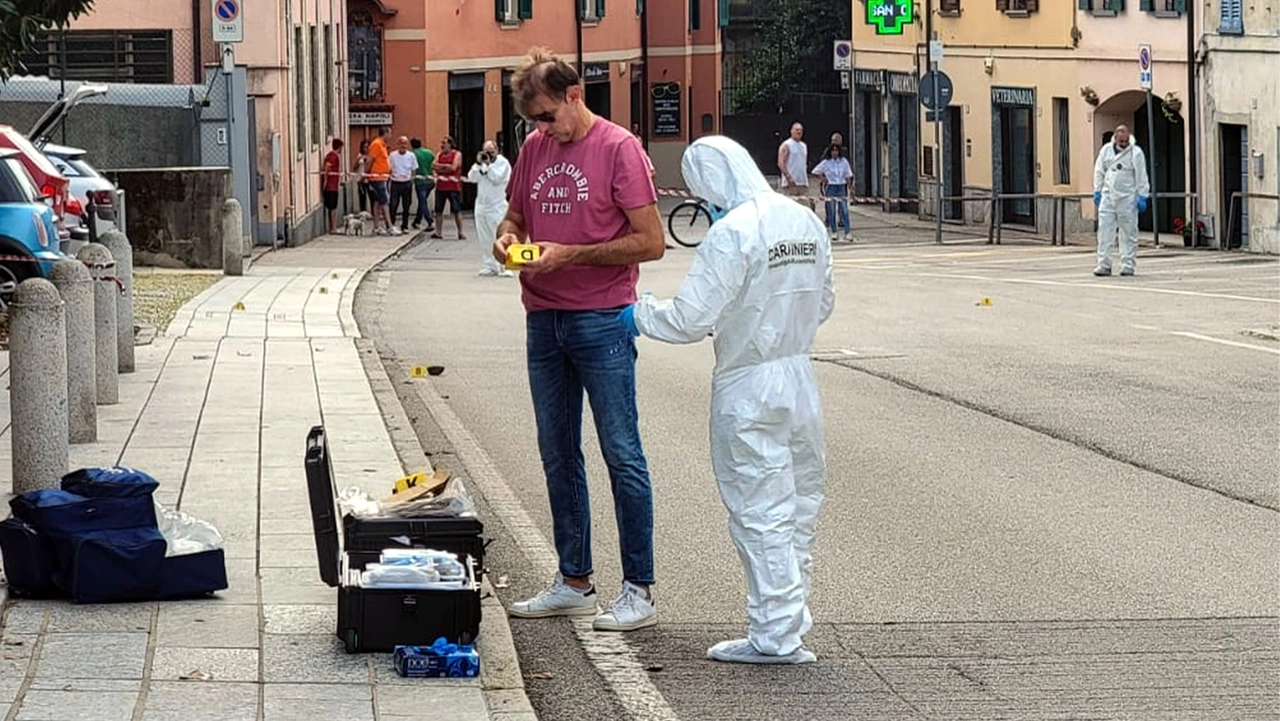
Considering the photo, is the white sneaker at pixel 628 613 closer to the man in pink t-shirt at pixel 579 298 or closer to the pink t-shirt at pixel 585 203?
the man in pink t-shirt at pixel 579 298

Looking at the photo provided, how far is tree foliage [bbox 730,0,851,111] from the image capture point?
66812 millimetres

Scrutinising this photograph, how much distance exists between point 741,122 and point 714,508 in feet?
189

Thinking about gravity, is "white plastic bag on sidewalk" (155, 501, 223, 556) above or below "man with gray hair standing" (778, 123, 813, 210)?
below

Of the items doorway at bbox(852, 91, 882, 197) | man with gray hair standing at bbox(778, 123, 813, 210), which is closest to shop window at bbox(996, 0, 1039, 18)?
man with gray hair standing at bbox(778, 123, 813, 210)

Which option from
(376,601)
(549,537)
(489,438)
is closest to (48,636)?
(376,601)

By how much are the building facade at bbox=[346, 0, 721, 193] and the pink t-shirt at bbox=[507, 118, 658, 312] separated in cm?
4332

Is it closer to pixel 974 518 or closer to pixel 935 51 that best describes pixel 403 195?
pixel 935 51

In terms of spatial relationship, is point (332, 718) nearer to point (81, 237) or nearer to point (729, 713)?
point (729, 713)

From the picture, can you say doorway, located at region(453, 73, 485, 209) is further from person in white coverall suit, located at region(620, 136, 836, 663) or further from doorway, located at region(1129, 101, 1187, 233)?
person in white coverall suit, located at region(620, 136, 836, 663)

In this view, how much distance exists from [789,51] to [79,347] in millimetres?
56869

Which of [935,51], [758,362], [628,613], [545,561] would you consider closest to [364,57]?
[935,51]

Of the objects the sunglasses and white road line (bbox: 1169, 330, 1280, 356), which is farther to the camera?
white road line (bbox: 1169, 330, 1280, 356)

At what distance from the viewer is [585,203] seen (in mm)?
7953

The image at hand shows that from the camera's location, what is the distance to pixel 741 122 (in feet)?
223
